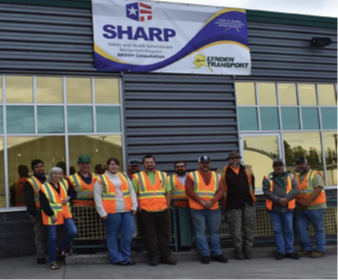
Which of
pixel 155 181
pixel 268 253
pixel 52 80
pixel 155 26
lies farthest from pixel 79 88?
pixel 268 253

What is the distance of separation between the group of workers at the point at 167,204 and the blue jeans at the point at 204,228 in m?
0.02

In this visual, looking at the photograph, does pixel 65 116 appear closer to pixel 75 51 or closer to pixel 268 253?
pixel 75 51

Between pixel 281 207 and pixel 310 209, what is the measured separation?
0.64m

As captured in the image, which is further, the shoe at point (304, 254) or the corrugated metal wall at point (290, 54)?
the corrugated metal wall at point (290, 54)

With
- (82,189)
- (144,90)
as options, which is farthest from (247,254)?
(144,90)

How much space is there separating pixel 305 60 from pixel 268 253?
16.8 feet

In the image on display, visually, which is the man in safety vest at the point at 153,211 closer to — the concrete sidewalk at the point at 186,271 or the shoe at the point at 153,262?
the shoe at the point at 153,262

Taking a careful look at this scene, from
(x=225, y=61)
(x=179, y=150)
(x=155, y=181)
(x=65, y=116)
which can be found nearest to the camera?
(x=155, y=181)

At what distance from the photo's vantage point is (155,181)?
7676 millimetres

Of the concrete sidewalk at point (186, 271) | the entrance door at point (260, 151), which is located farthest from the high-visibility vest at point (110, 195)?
the entrance door at point (260, 151)

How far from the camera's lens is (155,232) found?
766 centimetres

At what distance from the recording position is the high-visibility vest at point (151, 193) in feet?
24.9

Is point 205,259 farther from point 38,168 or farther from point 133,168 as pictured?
point 38,168

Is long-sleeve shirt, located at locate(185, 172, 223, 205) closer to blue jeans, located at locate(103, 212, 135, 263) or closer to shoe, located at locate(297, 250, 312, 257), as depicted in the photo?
blue jeans, located at locate(103, 212, 135, 263)
